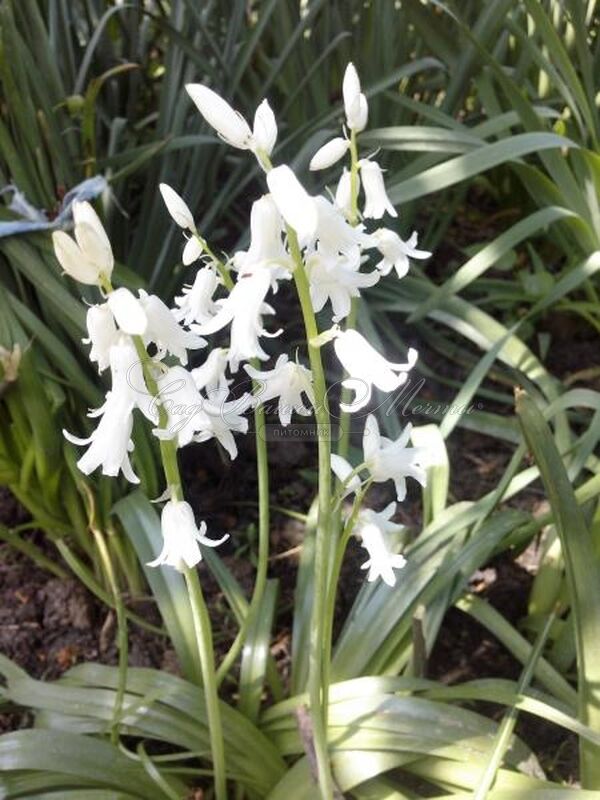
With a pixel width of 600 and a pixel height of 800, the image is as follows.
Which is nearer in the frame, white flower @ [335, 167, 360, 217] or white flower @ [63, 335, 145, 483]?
white flower @ [63, 335, 145, 483]

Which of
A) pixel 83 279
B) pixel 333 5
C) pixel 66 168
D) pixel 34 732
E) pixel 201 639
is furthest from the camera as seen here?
pixel 333 5

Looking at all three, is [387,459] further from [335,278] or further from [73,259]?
[73,259]

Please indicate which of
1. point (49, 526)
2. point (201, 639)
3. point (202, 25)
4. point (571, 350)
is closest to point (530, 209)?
point (571, 350)

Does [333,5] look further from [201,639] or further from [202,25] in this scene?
[201,639]

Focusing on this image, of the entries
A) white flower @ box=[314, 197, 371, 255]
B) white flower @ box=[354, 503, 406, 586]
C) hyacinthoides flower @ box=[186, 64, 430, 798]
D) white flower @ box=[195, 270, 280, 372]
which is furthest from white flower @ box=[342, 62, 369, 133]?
white flower @ box=[354, 503, 406, 586]

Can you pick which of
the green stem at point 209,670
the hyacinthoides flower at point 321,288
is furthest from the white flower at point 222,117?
the green stem at point 209,670

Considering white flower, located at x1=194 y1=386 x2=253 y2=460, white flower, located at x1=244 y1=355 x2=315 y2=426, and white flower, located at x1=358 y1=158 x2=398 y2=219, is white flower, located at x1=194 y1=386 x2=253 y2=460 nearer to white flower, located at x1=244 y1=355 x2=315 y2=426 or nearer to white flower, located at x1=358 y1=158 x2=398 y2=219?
white flower, located at x1=244 y1=355 x2=315 y2=426

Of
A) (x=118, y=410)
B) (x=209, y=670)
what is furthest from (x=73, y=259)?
(x=209, y=670)
